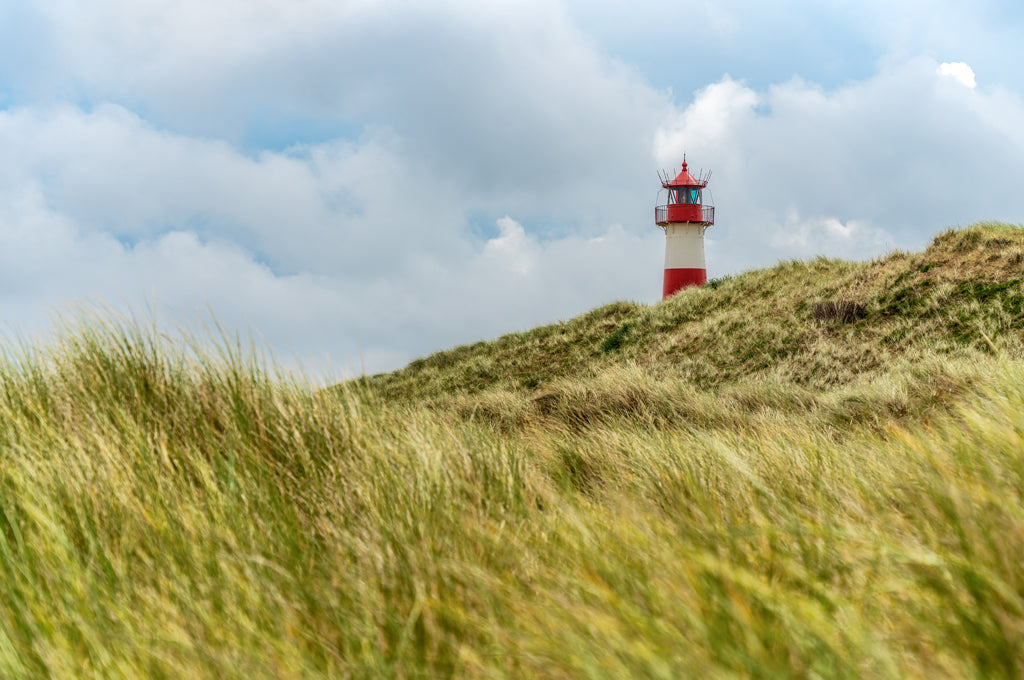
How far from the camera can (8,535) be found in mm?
3213

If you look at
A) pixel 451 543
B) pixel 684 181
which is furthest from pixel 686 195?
pixel 451 543

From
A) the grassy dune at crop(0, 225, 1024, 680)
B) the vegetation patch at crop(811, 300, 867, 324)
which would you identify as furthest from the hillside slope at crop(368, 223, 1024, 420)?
the grassy dune at crop(0, 225, 1024, 680)

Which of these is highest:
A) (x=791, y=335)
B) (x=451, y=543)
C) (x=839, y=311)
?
(x=839, y=311)

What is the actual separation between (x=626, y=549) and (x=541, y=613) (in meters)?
0.54

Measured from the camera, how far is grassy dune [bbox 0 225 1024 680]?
156cm

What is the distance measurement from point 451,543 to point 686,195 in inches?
1059

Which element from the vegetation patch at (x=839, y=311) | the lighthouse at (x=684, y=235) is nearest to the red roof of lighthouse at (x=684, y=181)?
the lighthouse at (x=684, y=235)

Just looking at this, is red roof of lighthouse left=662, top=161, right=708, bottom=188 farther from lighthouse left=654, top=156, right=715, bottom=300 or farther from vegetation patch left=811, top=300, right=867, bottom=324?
vegetation patch left=811, top=300, right=867, bottom=324

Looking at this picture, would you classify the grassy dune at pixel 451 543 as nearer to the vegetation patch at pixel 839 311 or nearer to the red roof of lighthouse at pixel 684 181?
the vegetation patch at pixel 839 311

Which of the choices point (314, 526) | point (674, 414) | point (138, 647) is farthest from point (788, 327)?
point (138, 647)

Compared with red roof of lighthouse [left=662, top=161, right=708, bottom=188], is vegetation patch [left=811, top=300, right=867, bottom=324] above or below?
below

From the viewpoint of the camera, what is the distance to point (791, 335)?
14781 mm

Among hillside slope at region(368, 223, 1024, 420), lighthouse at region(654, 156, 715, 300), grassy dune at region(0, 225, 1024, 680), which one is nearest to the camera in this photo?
grassy dune at region(0, 225, 1024, 680)

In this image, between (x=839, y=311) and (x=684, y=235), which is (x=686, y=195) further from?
(x=839, y=311)
